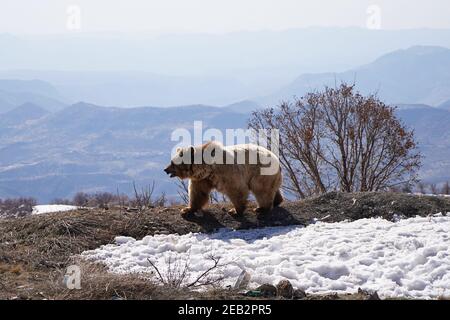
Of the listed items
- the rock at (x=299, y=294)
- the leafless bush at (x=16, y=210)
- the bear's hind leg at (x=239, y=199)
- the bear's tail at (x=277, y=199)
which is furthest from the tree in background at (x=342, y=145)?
the rock at (x=299, y=294)

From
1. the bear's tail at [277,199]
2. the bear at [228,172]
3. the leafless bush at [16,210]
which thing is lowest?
the leafless bush at [16,210]

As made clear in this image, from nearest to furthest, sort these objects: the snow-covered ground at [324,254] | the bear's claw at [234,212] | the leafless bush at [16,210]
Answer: the snow-covered ground at [324,254]
the bear's claw at [234,212]
the leafless bush at [16,210]

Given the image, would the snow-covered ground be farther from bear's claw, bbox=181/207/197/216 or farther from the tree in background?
the tree in background

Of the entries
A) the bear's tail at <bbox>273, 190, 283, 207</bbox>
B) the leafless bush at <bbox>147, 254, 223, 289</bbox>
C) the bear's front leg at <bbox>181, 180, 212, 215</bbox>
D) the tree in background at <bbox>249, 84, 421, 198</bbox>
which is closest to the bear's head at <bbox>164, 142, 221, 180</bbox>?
the bear's front leg at <bbox>181, 180, 212, 215</bbox>

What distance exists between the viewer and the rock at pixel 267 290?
296 inches

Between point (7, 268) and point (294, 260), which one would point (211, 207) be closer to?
point (294, 260)

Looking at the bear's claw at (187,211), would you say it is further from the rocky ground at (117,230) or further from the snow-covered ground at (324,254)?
the snow-covered ground at (324,254)

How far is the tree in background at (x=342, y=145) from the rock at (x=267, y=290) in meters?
16.7

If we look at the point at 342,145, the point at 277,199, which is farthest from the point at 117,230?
the point at 342,145

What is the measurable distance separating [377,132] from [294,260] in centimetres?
1612

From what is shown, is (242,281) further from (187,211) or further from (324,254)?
(187,211)

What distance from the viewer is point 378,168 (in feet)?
82.7

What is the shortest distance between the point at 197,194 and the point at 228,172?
819 mm
